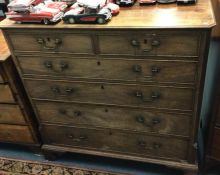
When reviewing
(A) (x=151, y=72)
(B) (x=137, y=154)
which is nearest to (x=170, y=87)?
(A) (x=151, y=72)

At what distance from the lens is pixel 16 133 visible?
6.19 feet

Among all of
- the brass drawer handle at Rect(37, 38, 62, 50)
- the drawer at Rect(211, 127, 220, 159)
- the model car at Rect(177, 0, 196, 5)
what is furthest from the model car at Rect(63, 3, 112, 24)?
the drawer at Rect(211, 127, 220, 159)

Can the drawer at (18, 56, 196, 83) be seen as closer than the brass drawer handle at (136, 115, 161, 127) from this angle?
Yes

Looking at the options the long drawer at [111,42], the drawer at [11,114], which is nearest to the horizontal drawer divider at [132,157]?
the drawer at [11,114]

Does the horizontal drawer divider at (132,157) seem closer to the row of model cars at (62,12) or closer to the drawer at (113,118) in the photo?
the drawer at (113,118)

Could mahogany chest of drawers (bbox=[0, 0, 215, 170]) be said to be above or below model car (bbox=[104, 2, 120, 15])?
below

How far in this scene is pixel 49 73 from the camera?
1495mm

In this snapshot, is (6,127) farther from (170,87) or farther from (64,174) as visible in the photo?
(170,87)

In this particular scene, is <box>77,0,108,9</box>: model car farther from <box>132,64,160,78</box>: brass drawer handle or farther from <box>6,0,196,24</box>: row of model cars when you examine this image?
<box>132,64,160,78</box>: brass drawer handle

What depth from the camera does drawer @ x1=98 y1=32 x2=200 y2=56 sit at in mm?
1178

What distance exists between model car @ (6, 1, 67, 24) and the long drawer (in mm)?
56

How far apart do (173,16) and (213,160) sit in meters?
0.91

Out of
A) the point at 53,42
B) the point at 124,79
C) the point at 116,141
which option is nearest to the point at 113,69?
the point at 124,79

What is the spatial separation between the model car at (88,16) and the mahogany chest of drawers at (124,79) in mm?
27
